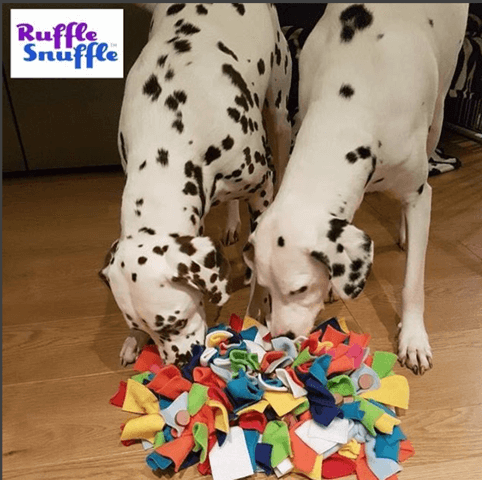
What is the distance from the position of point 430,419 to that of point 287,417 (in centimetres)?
43

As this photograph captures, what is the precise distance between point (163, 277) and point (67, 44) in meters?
1.87

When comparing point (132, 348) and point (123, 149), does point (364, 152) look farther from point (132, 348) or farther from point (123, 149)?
point (132, 348)

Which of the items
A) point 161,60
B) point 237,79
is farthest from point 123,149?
point 237,79

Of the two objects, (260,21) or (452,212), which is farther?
(452,212)

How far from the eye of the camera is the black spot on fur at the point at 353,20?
5.76ft

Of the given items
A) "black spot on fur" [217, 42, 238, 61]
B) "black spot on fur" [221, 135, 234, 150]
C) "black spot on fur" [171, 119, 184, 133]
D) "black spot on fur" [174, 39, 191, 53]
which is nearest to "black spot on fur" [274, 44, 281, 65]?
"black spot on fur" [217, 42, 238, 61]

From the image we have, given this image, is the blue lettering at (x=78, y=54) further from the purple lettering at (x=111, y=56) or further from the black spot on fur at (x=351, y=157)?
the black spot on fur at (x=351, y=157)

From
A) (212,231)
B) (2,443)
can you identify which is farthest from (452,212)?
(2,443)

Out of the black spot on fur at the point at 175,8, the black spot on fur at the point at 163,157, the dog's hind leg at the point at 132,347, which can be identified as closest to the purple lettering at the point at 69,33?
the black spot on fur at the point at 175,8

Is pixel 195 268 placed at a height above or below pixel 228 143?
below

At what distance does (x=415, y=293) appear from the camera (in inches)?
75.3

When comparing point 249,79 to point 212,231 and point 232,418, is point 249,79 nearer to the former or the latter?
point 212,231

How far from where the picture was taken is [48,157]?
128 inches

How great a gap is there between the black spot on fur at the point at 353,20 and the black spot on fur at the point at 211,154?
0.50 meters
